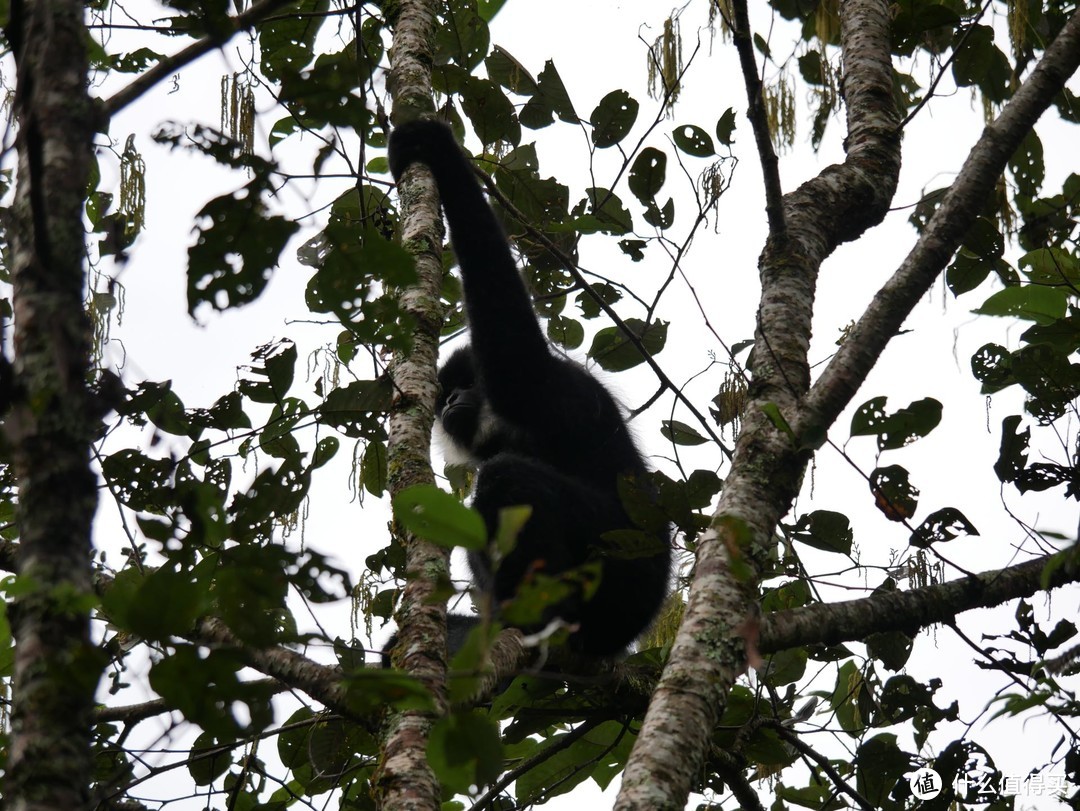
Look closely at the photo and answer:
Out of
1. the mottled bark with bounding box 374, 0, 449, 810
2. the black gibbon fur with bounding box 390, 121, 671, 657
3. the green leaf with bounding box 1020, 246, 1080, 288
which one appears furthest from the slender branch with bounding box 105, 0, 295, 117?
the green leaf with bounding box 1020, 246, 1080, 288

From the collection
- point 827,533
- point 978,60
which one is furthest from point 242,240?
point 978,60

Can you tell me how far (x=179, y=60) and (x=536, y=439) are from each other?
4.11m

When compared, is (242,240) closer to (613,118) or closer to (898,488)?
(898,488)

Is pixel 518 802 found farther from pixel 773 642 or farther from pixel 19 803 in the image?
pixel 19 803

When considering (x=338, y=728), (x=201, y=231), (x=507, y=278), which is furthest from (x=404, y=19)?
(x=338, y=728)

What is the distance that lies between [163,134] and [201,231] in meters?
0.62

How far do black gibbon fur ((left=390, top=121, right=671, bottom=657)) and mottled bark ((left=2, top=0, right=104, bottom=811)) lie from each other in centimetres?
310

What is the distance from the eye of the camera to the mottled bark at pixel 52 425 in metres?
1.50

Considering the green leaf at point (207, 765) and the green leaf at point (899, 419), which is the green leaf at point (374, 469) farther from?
the green leaf at point (899, 419)

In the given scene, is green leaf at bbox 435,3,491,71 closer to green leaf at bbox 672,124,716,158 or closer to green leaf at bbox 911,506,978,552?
green leaf at bbox 672,124,716,158

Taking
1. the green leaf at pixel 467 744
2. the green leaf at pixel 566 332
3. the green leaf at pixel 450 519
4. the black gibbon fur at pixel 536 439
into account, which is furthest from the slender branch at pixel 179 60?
the green leaf at pixel 566 332

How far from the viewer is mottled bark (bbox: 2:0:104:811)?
1496 millimetres

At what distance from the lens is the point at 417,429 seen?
359cm

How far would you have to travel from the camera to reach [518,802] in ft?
15.7
